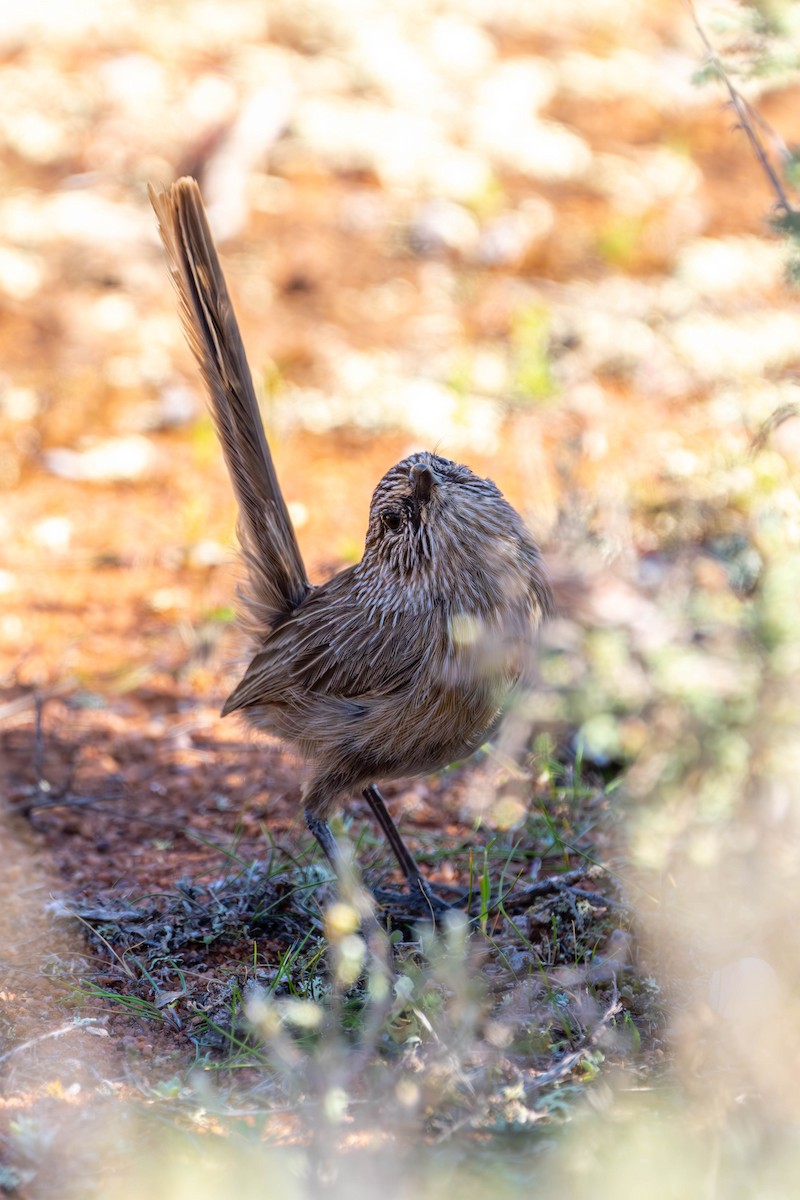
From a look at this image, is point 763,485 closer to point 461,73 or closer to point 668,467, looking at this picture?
point 668,467

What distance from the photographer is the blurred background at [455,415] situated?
327cm

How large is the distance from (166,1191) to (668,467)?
4925 mm

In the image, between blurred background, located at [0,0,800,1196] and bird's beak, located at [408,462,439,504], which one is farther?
bird's beak, located at [408,462,439,504]

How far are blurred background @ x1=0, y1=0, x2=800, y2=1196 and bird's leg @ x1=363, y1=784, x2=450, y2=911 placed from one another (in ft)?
1.66

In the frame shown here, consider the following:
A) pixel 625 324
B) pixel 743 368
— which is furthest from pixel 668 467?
pixel 625 324

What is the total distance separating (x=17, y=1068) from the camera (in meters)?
2.90

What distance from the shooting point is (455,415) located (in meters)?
7.15

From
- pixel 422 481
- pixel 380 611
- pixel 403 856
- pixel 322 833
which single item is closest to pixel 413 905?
pixel 403 856

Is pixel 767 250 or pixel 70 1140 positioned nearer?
pixel 70 1140

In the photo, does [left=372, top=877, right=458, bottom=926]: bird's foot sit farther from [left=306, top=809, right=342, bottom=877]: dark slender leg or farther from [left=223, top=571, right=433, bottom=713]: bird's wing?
[left=223, top=571, right=433, bottom=713]: bird's wing

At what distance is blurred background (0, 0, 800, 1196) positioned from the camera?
3273 mm

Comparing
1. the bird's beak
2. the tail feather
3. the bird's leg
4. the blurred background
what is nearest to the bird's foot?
the bird's leg

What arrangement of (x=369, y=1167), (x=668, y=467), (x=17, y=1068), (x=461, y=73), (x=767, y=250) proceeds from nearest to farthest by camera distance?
(x=369, y=1167) < (x=17, y=1068) < (x=668, y=467) < (x=767, y=250) < (x=461, y=73)

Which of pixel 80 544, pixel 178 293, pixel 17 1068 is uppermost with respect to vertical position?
pixel 178 293
